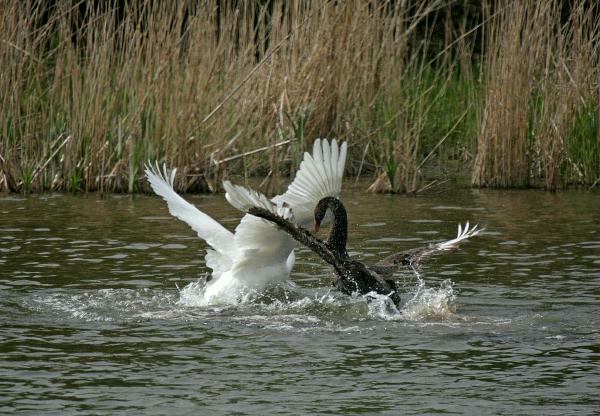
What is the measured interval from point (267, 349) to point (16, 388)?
3.97 ft

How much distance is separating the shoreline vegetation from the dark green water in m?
1.62

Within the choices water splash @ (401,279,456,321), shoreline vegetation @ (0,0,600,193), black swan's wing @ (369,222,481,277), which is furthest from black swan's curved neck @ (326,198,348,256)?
shoreline vegetation @ (0,0,600,193)

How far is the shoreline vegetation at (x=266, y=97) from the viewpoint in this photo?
11023 millimetres

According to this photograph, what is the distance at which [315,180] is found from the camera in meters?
6.44

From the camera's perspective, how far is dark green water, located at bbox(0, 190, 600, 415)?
15.4ft

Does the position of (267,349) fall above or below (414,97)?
below

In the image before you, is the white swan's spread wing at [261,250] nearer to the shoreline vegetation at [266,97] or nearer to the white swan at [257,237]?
the white swan at [257,237]

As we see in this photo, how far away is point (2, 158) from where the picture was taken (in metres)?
11.1

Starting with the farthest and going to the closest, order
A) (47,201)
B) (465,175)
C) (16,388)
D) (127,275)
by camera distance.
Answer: (465,175), (47,201), (127,275), (16,388)

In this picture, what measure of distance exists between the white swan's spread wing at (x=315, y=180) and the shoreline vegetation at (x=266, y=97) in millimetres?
4448

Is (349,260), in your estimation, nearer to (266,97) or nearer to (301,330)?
(301,330)

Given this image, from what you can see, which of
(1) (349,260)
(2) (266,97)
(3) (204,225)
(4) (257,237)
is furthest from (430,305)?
(2) (266,97)

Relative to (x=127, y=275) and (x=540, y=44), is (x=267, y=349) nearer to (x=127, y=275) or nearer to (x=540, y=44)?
(x=127, y=275)

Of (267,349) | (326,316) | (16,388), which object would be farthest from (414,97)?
(16,388)
